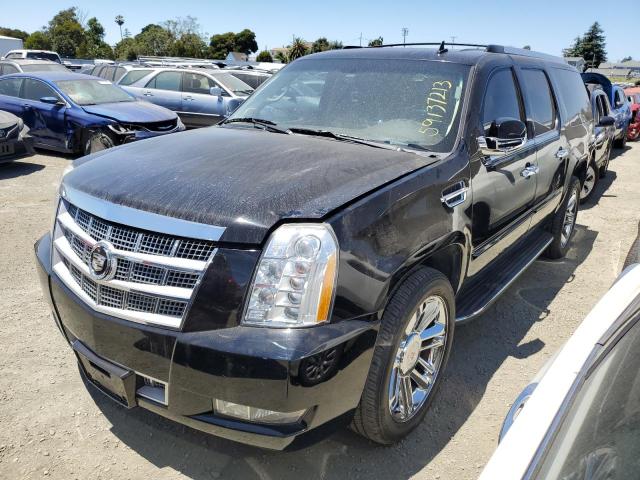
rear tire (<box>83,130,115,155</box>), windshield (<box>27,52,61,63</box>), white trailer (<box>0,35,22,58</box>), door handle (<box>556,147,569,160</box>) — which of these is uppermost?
white trailer (<box>0,35,22,58</box>)

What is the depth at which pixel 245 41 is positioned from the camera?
77.1 meters

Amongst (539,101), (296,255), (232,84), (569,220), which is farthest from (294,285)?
(232,84)

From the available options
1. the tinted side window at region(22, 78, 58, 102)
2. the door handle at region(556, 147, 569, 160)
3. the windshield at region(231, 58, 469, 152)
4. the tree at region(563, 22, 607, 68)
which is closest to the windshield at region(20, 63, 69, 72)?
the tinted side window at region(22, 78, 58, 102)

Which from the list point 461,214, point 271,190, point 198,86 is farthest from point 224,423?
point 198,86

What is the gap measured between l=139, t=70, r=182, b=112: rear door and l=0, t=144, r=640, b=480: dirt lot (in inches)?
315

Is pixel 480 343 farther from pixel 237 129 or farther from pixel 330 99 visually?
pixel 237 129

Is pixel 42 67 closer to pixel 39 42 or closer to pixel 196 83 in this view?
pixel 196 83

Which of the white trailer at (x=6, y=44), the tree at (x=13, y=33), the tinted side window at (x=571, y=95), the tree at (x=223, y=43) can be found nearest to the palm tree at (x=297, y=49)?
the tree at (x=223, y=43)

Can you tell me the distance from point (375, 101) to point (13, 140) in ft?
23.2

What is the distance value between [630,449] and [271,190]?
5.22 ft

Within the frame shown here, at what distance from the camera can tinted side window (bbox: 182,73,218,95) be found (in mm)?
12078

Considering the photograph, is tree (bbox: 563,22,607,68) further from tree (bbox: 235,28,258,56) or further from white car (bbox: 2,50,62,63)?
white car (bbox: 2,50,62,63)

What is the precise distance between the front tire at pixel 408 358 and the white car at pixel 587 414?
758 millimetres

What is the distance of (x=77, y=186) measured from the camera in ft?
8.43
